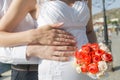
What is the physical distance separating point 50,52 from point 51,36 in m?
0.10

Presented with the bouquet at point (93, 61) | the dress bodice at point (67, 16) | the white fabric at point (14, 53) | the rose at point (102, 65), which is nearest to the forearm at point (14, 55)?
the white fabric at point (14, 53)

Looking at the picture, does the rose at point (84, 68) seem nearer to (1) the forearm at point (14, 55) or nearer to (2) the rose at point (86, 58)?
(2) the rose at point (86, 58)

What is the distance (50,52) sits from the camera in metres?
2.09

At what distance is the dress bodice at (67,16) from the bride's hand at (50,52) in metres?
0.11

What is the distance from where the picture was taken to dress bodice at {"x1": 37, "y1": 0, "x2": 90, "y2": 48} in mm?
2109

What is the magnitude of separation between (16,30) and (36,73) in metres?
0.32

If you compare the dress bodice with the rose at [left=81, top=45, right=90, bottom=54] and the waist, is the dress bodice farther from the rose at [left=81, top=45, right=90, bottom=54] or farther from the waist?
the waist

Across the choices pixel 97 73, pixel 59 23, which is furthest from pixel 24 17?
pixel 97 73

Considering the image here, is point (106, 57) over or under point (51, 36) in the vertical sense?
under

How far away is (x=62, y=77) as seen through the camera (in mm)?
2113

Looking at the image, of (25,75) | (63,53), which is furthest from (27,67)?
(63,53)

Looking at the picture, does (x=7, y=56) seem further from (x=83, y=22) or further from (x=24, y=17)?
(x=83, y=22)

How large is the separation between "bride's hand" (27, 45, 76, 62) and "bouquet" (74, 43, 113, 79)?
121 millimetres

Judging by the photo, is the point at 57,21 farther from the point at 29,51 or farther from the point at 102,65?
the point at 102,65
